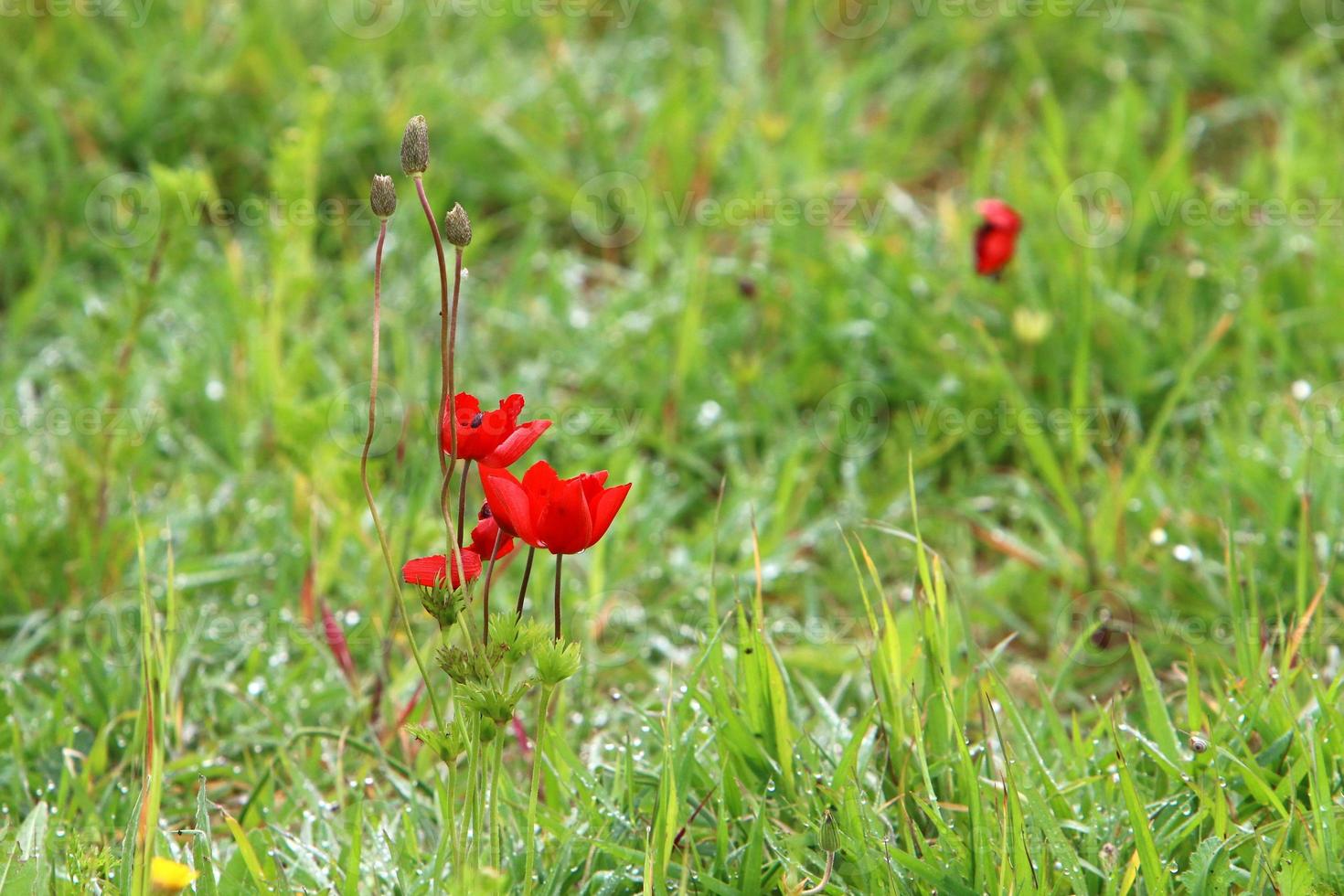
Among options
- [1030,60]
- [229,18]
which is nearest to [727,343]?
[1030,60]
